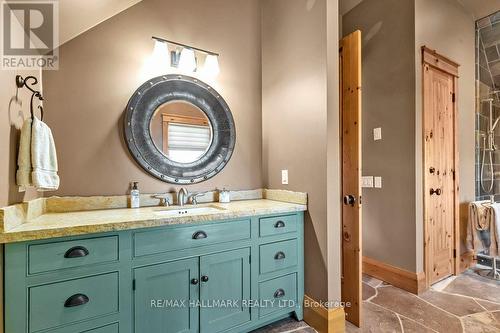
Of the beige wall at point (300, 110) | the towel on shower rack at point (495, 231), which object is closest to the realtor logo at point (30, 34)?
the beige wall at point (300, 110)

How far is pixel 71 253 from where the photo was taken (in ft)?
3.95

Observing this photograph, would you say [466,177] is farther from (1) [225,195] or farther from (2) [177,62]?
(2) [177,62]

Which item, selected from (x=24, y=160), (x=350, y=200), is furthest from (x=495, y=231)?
(x=24, y=160)

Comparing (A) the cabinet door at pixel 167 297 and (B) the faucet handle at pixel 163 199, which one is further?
(B) the faucet handle at pixel 163 199

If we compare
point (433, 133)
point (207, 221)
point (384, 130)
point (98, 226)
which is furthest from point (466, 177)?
point (98, 226)

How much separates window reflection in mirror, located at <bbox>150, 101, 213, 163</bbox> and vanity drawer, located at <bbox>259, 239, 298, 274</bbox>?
0.98 meters

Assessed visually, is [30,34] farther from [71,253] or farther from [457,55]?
[457,55]

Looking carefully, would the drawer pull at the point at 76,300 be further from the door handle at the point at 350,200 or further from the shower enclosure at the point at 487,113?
the shower enclosure at the point at 487,113

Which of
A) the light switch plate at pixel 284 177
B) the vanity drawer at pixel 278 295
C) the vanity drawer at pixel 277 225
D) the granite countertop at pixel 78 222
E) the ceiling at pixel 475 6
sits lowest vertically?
the vanity drawer at pixel 278 295

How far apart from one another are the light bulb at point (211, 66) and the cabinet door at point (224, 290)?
5.08 ft

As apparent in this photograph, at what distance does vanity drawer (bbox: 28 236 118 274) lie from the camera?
1139mm

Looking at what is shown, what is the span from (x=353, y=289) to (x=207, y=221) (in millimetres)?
1290

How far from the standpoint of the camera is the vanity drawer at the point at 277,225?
5.93ft

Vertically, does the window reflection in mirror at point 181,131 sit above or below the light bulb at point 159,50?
below
